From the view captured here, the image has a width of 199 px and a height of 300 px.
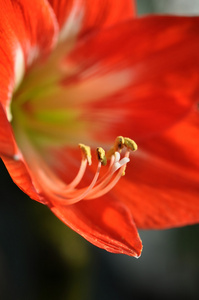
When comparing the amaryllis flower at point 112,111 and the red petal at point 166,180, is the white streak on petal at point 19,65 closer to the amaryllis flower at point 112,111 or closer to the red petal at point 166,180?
the amaryllis flower at point 112,111

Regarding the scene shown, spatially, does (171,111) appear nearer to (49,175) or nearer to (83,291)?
(49,175)

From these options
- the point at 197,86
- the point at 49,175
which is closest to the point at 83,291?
the point at 49,175

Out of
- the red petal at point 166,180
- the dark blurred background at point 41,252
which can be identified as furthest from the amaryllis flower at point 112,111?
the dark blurred background at point 41,252

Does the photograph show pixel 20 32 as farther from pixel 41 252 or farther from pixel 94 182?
pixel 41 252

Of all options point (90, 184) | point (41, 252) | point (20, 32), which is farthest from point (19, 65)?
point (41, 252)

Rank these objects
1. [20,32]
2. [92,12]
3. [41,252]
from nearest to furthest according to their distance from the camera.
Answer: [20,32]
[92,12]
[41,252]

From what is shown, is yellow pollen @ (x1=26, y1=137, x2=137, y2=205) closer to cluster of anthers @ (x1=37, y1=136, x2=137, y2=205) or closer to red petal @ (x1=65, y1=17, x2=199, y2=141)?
cluster of anthers @ (x1=37, y1=136, x2=137, y2=205)

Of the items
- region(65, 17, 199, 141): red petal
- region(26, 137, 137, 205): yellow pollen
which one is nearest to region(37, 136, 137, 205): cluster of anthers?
region(26, 137, 137, 205): yellow pollen
